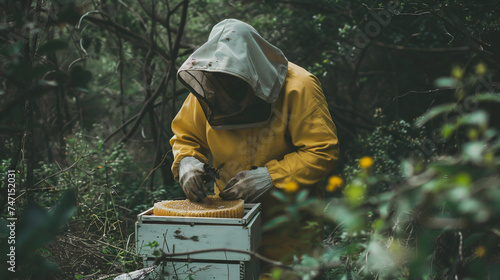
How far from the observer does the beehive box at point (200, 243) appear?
1.46 m

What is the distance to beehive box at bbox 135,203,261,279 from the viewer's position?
4.81 feet

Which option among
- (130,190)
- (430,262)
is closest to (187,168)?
(430,262)

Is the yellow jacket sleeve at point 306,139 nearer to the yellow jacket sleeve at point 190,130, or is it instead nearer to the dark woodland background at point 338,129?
the dark woodland background at point 338,129

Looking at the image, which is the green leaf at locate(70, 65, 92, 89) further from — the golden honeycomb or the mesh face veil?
the mesh face veil

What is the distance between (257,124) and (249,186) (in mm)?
344

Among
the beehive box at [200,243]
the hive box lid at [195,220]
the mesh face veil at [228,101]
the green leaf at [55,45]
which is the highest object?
the green leaf at [55,45]

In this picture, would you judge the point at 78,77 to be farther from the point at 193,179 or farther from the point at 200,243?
the point at 193,179

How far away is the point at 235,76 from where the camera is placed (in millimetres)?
1979

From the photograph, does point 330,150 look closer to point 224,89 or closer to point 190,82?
point 224,89

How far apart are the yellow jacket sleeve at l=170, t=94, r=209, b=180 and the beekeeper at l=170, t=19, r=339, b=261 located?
21 millimetres

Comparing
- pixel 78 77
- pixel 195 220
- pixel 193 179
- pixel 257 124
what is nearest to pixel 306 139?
pixel 257 124

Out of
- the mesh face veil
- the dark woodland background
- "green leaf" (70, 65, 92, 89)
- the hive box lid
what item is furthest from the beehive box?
"green leaf" (70, 65, 92, 89)

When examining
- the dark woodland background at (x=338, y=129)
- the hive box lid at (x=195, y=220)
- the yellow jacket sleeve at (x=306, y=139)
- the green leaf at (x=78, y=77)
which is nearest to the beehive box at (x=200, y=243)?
the hive box lid at (x=195, y=220)

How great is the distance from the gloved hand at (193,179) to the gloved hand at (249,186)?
0.38 feet
